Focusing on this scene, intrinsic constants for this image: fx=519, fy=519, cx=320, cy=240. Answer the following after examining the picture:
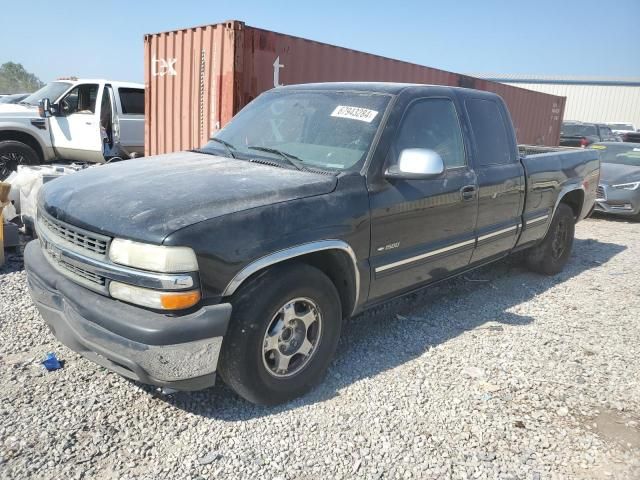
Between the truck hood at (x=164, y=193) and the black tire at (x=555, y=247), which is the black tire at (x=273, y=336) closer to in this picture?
the truck hood at (x=164, y=193)

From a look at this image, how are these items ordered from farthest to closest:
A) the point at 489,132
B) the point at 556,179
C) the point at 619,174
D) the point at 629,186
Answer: the point at 619,174 < the point at 629,186 < the point at 556,179 < the point at 489,132

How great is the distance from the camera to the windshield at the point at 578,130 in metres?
19.9

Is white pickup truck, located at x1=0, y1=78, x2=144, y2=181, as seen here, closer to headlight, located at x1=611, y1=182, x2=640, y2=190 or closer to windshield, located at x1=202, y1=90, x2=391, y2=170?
windshield, located at x1=202, y1=90, x2=391, y2=170

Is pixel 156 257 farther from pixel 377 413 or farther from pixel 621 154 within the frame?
pixel 621 154

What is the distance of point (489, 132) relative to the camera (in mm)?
4379

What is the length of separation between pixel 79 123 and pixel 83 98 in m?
0.59

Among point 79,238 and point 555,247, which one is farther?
point 555,247

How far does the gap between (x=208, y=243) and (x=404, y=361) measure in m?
1.79

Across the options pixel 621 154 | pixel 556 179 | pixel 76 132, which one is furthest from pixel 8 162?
pixel 621 154

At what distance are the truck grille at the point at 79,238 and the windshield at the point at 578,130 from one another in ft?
66.4

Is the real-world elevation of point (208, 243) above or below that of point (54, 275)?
above

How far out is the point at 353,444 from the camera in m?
2.68

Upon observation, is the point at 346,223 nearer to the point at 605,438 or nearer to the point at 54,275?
the point at 54,275

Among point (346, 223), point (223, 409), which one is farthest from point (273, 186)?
point (223, 409)
